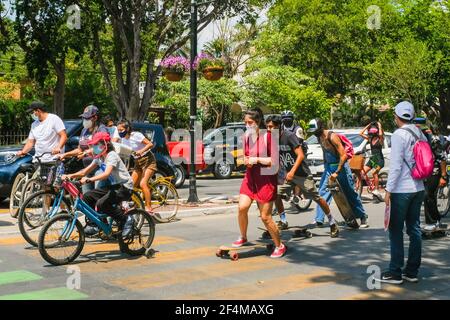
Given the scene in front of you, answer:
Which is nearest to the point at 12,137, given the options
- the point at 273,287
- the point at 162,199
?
the point at 162,199

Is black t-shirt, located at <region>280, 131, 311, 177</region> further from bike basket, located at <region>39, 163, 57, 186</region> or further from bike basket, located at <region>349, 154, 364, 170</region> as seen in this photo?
bike basket, located at <region>349, 154, 364, 170</region>

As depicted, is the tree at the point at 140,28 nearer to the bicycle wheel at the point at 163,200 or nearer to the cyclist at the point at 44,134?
the bicycle wheel at the point at 163,200

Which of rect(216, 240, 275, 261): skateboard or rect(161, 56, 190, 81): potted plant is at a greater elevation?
rect(161, 56, 190, 81): potted plant

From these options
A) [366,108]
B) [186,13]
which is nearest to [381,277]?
[186,13]

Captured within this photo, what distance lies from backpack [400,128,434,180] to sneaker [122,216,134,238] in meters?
3.39

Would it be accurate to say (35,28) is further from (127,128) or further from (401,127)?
(401,127)

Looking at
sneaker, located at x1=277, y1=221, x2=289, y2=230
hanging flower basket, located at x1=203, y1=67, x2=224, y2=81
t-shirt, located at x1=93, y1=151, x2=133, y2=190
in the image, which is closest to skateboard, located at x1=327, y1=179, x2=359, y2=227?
sneaker, located at x1=277, y1=221, x2=289, y2=230

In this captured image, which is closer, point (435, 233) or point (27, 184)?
point (27, 184)

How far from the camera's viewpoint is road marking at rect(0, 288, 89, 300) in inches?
229

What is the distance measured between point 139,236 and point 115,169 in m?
0.91

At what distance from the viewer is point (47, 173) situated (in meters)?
8.76

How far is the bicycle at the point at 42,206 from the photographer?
7.84 meters

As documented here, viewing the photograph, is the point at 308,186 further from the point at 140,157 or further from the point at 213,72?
the point at 213,72
